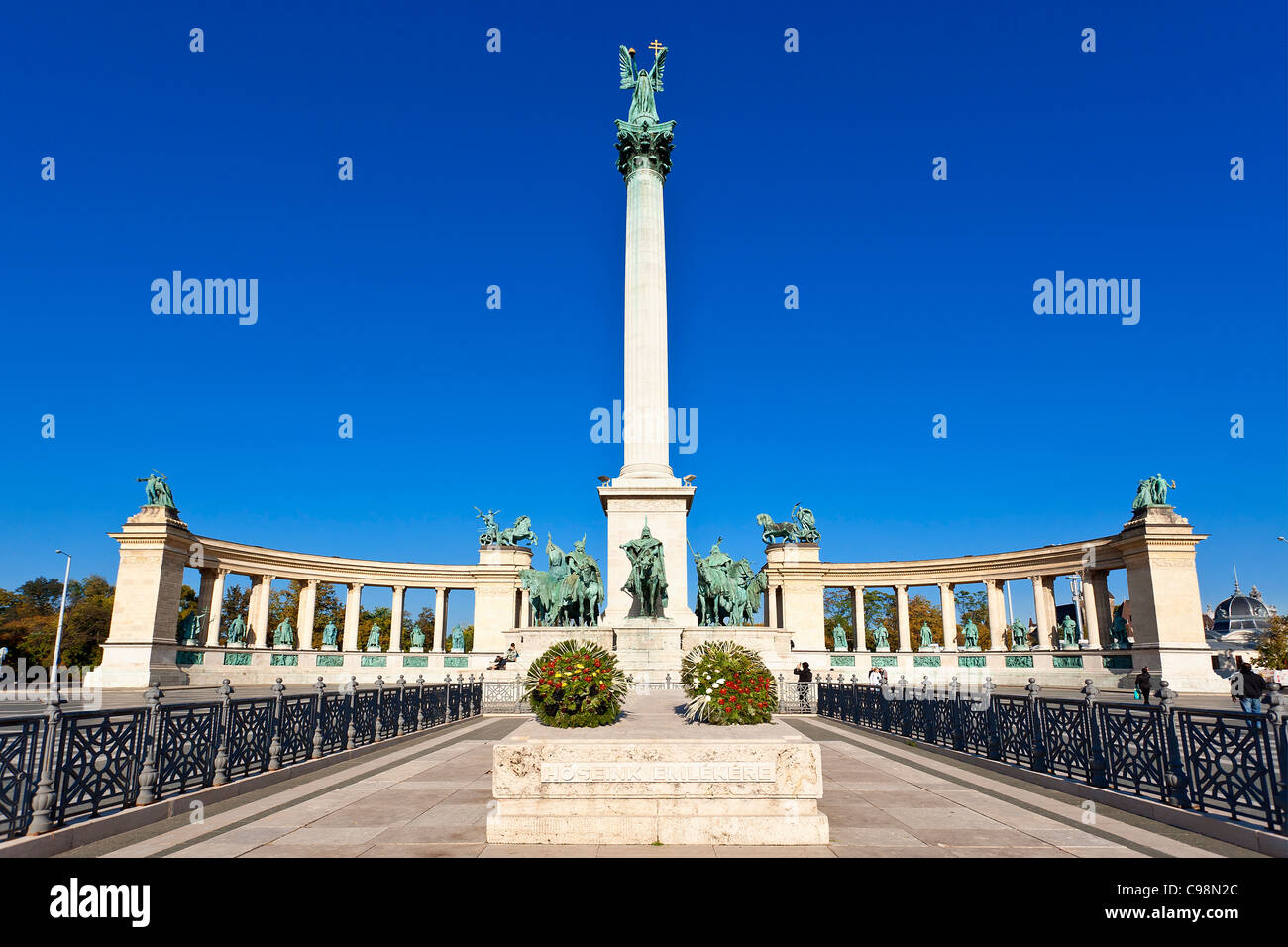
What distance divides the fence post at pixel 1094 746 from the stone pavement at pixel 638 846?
0.63 m

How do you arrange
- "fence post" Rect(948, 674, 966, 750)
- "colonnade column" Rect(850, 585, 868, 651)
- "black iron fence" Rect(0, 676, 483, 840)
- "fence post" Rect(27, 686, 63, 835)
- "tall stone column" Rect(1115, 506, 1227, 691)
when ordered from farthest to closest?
1. "colonnade column" Rect(850, 585, 868, 651)
2. "tall stone column" Rect(1115, 506, 1227, 691)
3. "fence post" Rect(948, 674, 966, 750)
4. "black iron fence" Rect(0, 676, 483, 840)
5. "fence post" Rect(27, 686, 63, 835)

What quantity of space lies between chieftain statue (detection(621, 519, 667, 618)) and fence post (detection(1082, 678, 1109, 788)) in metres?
18.4

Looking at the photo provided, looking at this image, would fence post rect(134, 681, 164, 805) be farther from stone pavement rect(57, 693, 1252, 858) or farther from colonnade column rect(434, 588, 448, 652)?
colonnade column rect(434, 588, 448, 652)

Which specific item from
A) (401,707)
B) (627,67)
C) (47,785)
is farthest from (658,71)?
(47,785)

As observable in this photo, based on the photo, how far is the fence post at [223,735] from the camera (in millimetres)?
10820

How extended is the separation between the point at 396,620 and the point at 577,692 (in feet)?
188

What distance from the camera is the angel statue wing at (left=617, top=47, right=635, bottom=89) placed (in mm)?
41881

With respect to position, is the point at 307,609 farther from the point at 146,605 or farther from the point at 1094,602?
the point at 1094,602

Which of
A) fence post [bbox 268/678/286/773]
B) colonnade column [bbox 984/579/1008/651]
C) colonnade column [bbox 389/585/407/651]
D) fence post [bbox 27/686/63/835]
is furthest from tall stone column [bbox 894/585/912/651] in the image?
Result: fence post [bbox 27/686/63/835]

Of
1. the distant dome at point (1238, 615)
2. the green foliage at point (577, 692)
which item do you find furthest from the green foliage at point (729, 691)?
the distant dome at point (1238, 615)

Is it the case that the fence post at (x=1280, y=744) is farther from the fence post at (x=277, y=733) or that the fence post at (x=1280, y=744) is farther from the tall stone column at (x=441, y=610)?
the tall stone column at (x=441, y=610)
